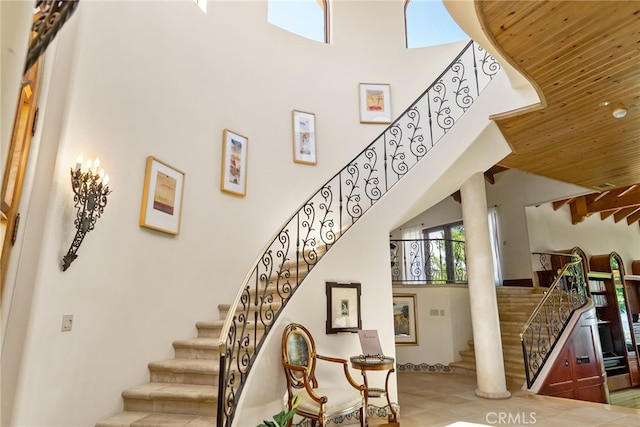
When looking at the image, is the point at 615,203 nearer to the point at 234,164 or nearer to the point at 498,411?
the point at 498,411

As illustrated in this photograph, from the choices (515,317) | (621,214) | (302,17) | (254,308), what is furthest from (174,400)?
(621,214)

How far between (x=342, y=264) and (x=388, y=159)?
2582 millimetres

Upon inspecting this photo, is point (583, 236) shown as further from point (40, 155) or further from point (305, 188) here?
point (40, 155)

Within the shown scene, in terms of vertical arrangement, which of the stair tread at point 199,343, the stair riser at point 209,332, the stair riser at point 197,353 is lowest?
the stair riser at point 197,353

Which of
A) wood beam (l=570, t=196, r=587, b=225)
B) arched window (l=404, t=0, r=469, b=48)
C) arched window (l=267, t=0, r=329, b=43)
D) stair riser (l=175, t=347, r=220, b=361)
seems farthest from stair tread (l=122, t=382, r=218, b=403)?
wood beam (l=570, t=196, r=587, b=225)

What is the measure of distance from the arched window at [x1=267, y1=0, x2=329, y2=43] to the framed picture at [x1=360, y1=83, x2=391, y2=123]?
1214mm

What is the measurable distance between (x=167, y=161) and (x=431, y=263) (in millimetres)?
7160

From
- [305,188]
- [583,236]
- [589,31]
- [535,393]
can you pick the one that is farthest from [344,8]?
[583,236]

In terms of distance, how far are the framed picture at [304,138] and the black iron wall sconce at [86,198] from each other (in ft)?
10.2

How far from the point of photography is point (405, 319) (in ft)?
24.9

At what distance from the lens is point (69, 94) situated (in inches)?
126

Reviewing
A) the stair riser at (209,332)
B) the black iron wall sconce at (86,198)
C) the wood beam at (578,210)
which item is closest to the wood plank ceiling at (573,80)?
the black iron wall sconce at (86,198)

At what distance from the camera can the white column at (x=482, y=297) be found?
5.27m

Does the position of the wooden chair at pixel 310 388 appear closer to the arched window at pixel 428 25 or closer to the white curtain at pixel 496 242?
the arched window at pixel 428 25
